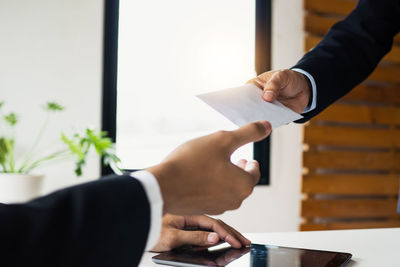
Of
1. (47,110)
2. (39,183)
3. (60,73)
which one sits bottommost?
(39,183)

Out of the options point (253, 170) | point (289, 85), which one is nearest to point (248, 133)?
point (253, 170)

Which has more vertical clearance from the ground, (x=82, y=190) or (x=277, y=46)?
(x=277, y=46)

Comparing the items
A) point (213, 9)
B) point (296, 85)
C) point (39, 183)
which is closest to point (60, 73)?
point (39, 183)

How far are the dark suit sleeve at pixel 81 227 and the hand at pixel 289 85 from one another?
61 cm

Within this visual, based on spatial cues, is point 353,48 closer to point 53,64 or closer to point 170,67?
point 170,67

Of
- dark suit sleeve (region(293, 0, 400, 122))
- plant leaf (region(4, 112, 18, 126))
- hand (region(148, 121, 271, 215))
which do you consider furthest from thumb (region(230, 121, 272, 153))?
plant leaf (region(4, 112, 18, 126))

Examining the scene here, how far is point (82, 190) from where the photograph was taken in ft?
1.50

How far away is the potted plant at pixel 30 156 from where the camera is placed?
73.7 inches

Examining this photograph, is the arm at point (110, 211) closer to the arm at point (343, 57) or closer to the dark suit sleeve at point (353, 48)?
the arm at point (343, 57)

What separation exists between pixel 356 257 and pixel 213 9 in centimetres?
220

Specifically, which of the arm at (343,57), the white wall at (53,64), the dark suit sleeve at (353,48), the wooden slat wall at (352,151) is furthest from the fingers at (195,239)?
the wooden slat wall at (352,151)

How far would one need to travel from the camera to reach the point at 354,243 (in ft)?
3.14

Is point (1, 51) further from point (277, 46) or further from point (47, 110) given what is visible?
point (277, 46)

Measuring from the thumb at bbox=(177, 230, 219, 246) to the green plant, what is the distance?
53.8 inches
